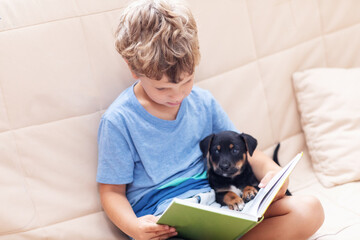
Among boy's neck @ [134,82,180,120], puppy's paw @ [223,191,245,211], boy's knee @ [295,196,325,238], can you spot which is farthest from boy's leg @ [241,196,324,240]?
boy's neck @ [134,82,180,120]

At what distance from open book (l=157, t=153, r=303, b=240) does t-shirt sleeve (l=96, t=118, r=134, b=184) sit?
0.26 metres

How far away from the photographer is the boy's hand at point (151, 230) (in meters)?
1.20

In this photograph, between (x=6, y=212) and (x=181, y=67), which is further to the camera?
(x=6, y=212)

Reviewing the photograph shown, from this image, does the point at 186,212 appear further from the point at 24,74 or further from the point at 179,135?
the point at 24,74

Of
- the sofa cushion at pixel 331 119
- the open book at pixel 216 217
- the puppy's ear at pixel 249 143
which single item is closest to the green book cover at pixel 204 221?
the open book at pixel 216 217

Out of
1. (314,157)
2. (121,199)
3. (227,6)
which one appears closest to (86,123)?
(121,199)

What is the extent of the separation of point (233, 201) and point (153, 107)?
0.42m

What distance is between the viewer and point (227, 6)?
5.43 ft

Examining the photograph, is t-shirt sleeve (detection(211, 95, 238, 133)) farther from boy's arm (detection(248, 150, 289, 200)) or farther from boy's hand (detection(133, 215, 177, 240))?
boy's hand (detection(133, 215, 177, 240))

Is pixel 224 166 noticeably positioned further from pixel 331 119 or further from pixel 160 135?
pixel 331 119

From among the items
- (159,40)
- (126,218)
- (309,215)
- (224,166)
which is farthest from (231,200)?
(159,40)

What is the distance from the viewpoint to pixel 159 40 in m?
1.18

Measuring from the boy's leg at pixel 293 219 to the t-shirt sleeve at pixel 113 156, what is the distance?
1.64 feet

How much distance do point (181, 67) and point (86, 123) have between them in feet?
1.56
